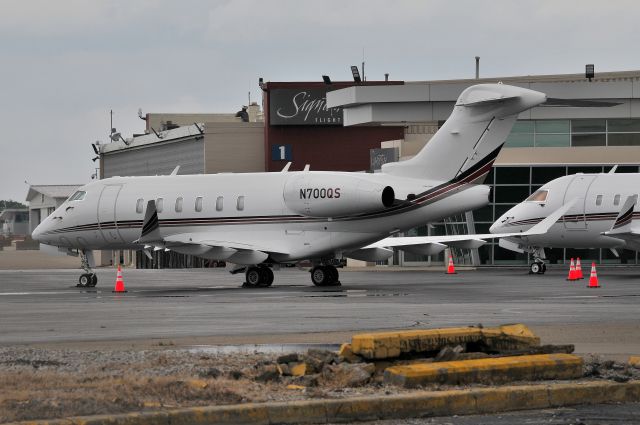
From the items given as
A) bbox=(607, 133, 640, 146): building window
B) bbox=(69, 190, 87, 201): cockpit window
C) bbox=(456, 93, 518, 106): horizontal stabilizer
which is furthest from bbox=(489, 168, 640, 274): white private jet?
bbox=(69, 190, 87, 201): cockpit window

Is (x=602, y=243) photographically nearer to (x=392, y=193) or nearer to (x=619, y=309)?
(x=392, y=193)

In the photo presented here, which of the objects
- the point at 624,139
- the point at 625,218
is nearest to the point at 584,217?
the point at 625,218

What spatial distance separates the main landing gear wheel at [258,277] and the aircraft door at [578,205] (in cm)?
1393

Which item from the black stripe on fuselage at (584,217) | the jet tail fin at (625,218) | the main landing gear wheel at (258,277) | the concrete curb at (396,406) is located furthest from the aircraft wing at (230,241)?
the concrete curb at (396,406)

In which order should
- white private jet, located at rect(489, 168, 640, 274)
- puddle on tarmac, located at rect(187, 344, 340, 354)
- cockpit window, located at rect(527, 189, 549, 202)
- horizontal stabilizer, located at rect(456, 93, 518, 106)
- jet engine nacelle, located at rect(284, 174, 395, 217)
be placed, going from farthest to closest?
cockpit window, located at rect(527, 189, 549, 202)
white private jet, located at rect(489, 168, 640, 274)
jet engine nacelle, located at rect(284, 174, 395, 217)
horizontal stabilizer, located at rect(456, 93, 518, 106)
puddle on tarmac, located at rect(187, 344, 340, 354)

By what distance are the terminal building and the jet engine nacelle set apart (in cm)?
662

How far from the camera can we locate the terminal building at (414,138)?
53938mm

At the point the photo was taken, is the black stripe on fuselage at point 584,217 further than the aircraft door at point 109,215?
Yes

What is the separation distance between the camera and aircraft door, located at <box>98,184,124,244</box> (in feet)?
120

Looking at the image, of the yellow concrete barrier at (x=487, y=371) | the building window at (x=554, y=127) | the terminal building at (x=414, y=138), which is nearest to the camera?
the yellow concrete barrier at (x=487, y=371)

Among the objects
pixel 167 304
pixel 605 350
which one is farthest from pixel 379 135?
pixel 605 350

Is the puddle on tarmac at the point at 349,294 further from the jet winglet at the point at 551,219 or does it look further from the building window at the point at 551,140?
the building window at the point at 551,140
